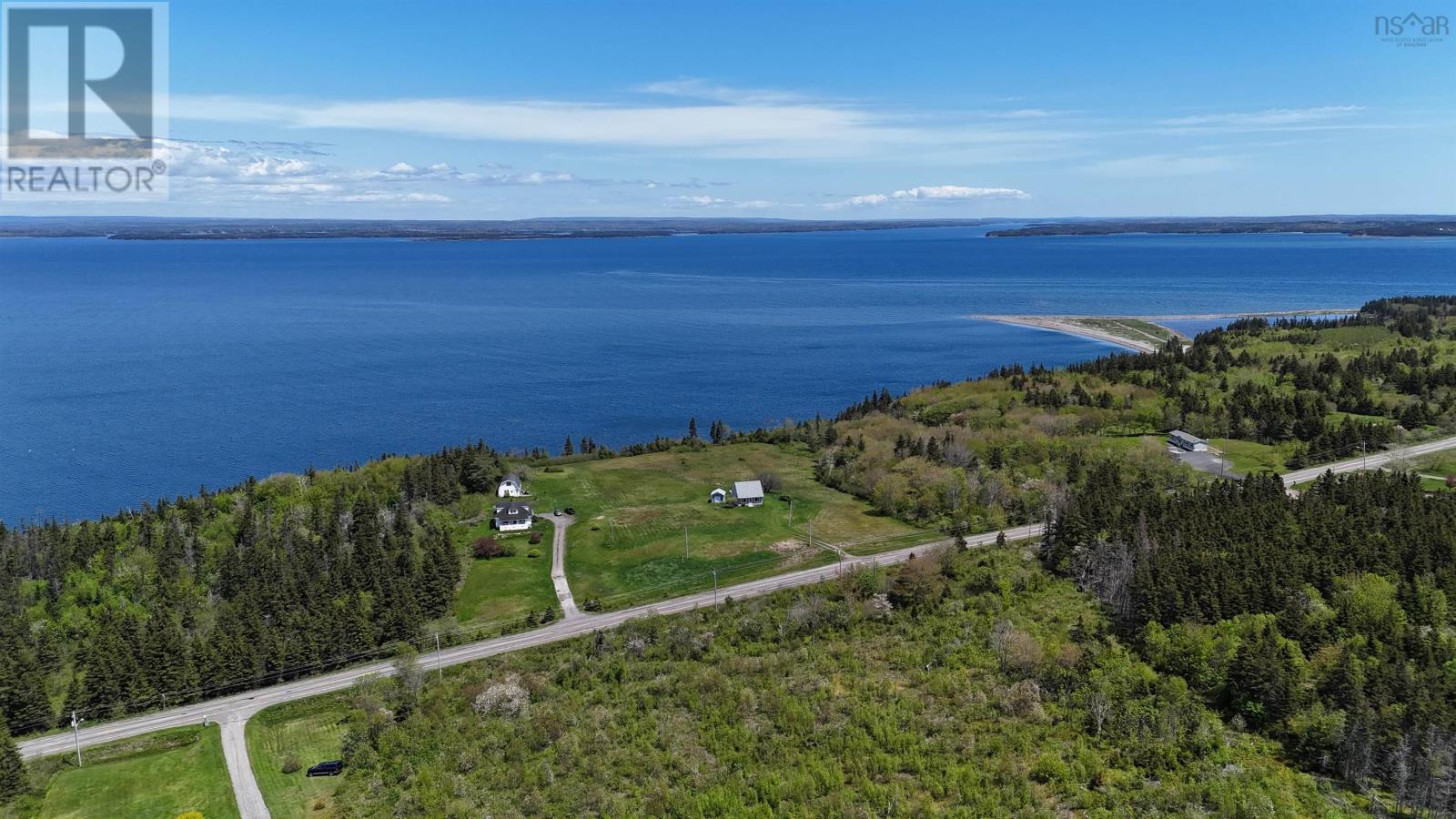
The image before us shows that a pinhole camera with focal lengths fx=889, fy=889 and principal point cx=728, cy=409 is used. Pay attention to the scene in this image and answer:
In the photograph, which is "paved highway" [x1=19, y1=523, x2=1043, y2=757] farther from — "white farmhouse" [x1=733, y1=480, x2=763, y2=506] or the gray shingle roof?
the gray shingle roof

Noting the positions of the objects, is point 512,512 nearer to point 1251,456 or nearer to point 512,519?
point 512,519

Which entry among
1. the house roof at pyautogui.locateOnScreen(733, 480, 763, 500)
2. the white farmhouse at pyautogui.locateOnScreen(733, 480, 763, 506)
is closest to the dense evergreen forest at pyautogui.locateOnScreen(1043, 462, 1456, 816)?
the white farmhouse at pyautogui.locateOnScreen(733, 480, 763, 506)

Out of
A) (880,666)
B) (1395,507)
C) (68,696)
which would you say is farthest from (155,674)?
(1395,507)

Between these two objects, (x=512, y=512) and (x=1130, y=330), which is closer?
(x=512, y=512)

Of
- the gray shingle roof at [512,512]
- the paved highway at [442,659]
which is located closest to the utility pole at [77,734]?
the paved highway at [442,659]

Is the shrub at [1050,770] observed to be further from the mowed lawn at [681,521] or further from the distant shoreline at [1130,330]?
the distant shoreline at [1130,330]

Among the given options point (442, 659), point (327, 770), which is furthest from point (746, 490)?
point (327, 770)
